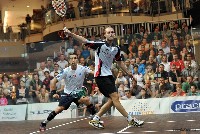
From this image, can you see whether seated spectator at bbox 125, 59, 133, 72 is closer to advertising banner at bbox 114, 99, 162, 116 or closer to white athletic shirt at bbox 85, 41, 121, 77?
advertising banner at bbox 114, 99, 162, 116

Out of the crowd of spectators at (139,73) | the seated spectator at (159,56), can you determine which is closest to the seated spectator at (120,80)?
the crowd of spectators at (139,73)

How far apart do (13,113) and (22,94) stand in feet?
2.39

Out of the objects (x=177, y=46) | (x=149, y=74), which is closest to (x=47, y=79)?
(x=149, y=74)

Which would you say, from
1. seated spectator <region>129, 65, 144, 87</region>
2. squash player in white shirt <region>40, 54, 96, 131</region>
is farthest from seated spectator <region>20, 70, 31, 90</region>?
squash player in white shirt <region>40, 54, 96, 131</region>

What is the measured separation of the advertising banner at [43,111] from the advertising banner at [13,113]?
0.74 feet

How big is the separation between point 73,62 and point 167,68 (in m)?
5.32

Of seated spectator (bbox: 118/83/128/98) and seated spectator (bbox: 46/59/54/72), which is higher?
seated spectator (bbox: 46/59/54/72)

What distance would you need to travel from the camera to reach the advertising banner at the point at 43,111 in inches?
575

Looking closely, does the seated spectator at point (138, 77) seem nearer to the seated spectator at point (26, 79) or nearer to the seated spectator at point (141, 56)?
the seated spectator at point (141, 56)

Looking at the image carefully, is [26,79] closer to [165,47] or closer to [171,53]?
[165,47]

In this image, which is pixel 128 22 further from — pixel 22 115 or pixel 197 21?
pixel 22 115

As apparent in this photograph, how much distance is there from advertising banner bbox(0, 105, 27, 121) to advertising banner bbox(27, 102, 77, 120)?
0.74 feet

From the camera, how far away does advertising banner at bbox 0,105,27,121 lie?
14984 mm

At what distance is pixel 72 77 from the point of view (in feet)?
31.7
